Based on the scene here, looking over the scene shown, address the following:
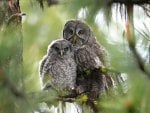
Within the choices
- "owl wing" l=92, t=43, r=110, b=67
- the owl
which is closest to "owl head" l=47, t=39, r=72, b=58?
the owl

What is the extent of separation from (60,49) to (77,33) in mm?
640

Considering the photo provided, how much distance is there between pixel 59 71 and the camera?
4.71m

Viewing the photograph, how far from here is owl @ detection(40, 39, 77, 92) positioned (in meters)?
4.68

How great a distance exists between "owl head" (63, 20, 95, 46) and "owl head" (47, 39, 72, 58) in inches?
13.3

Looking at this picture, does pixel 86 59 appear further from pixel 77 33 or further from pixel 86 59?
pixel 77 33

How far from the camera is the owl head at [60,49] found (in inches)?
188

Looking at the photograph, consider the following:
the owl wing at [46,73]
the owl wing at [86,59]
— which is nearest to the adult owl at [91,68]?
the owl wing at [86,59]

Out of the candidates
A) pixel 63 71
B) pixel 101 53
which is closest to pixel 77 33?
pixel 101 53

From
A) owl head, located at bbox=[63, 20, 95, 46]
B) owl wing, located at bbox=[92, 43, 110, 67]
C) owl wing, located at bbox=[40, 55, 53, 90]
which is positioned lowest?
owl wing, located at bbox=[40, 55, 53, 90]

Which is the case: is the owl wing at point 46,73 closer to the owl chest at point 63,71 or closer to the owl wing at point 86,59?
the owl chest at point 63,71

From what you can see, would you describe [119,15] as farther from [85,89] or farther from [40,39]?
[40,39]

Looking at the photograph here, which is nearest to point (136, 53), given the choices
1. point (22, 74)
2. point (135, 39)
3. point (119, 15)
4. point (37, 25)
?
point (135, 39)

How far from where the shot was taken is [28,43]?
782 centimetres

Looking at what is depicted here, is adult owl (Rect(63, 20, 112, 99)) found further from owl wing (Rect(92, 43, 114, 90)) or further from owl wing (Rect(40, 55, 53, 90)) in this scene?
owl wing (Rect(40, 55, 53, 90))
